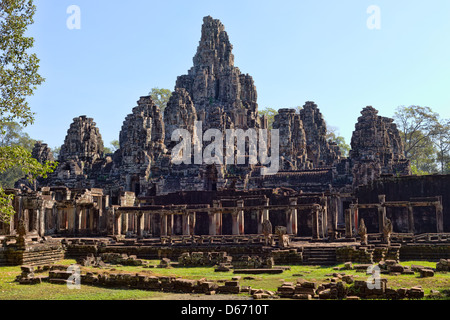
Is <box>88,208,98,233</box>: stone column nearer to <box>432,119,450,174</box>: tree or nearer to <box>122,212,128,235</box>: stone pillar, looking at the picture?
<box>122,212,128,235</box>: stone pillar

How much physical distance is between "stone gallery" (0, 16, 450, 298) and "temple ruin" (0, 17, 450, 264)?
103 mm

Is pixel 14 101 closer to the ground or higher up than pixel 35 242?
higher up

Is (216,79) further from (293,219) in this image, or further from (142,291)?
(142,291)

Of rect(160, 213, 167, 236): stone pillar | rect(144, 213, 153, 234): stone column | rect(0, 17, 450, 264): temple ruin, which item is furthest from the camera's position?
rect(144, 213, 153, 234): stone column

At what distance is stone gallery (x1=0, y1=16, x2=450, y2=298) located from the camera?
28.2 m

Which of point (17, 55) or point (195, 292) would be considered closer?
point (195, 292)

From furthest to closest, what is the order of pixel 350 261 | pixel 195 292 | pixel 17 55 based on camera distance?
pixel 350 261 → pixel 17 55 → pixel 195 292

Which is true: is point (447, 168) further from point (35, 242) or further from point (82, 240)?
point (35, 242)

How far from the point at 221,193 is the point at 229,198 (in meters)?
1.94

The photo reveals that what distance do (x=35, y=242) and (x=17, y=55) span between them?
13.4 m

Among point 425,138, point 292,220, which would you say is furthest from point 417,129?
point 292,220

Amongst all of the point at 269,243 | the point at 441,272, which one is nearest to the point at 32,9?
the point at 269,243

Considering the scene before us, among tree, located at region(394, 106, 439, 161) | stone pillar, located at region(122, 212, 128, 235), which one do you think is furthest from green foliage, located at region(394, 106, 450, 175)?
stone pillar, located at region(122, 212, 128, 235)

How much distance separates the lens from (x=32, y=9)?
61.4ft
